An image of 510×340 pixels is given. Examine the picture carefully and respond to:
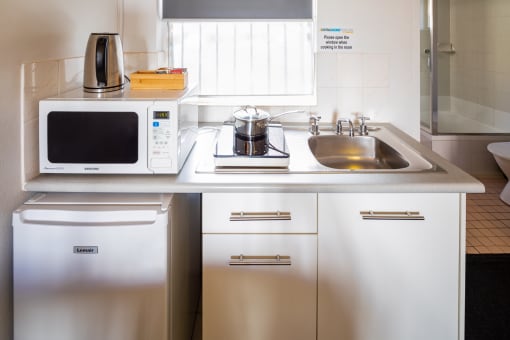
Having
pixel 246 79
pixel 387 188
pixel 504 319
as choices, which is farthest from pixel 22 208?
pixel 504 319

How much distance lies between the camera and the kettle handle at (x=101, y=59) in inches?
62.7

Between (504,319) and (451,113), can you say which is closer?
(504,319)

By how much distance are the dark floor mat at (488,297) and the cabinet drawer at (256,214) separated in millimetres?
1080

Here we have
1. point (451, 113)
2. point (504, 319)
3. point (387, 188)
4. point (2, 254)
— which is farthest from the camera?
point (451, 113)

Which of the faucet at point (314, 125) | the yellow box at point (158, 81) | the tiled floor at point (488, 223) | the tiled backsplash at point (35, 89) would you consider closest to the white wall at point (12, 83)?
the tiled backsplash at point (35, 89)

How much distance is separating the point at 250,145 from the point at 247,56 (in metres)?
0.86

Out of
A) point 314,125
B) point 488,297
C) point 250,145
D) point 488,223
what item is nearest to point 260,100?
point 314,125

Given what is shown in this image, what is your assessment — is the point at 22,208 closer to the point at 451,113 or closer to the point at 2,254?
the point at 2,254

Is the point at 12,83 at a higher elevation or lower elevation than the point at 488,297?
higher

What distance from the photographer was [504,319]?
2100mm

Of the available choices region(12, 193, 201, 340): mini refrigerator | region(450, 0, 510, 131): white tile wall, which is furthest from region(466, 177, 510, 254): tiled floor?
region(12, 193, 201, 340): mini refrigerator

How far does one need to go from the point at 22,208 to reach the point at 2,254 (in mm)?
142

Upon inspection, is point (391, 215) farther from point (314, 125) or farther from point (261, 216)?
point (314, 125)

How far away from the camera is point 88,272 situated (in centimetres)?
134
